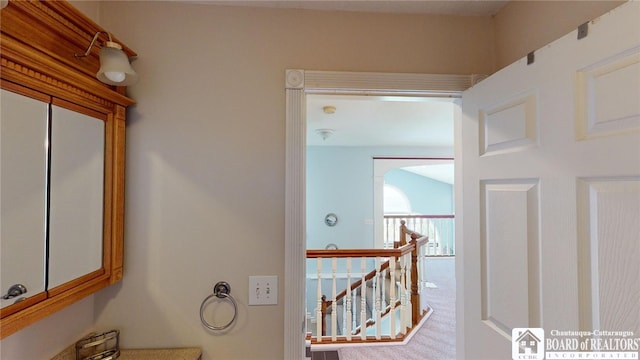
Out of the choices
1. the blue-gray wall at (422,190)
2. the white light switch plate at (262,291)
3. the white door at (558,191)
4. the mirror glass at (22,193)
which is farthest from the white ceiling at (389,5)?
the blue-gray wall at (422,190)

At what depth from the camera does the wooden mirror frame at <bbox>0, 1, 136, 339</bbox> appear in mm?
707

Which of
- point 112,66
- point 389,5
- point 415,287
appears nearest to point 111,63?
point 112,66

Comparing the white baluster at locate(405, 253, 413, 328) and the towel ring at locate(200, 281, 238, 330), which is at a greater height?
the towel ring at locate(200, 281, 238, 330)

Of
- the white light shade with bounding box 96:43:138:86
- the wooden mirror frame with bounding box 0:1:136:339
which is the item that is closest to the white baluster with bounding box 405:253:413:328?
the wooden mirror frame with bounding box 0:1:136:339

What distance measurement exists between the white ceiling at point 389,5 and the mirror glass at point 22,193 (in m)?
0.75

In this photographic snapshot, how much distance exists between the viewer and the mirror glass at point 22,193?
27.7 inches

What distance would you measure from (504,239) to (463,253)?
257 mm

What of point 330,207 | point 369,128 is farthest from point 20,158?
point 330,207

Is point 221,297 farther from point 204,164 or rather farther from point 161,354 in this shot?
point 204,164

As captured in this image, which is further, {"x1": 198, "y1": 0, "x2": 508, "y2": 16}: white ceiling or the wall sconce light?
{"x1": 198, "y1": 0, "x2": 508, "y2": 16}: white ceiling

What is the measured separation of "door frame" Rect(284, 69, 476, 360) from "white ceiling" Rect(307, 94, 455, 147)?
59 cm

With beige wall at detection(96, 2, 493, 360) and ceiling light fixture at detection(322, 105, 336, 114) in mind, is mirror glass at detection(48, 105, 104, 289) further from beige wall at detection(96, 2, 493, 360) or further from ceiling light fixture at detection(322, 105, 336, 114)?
ceiling light fixture at detection(322, 105, 336, 114)

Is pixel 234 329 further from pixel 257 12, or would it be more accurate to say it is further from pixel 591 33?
pixel 591 33

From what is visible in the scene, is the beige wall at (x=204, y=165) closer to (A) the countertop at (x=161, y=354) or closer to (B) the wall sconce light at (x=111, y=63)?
(A) the countertop at (x=161, y=354)
